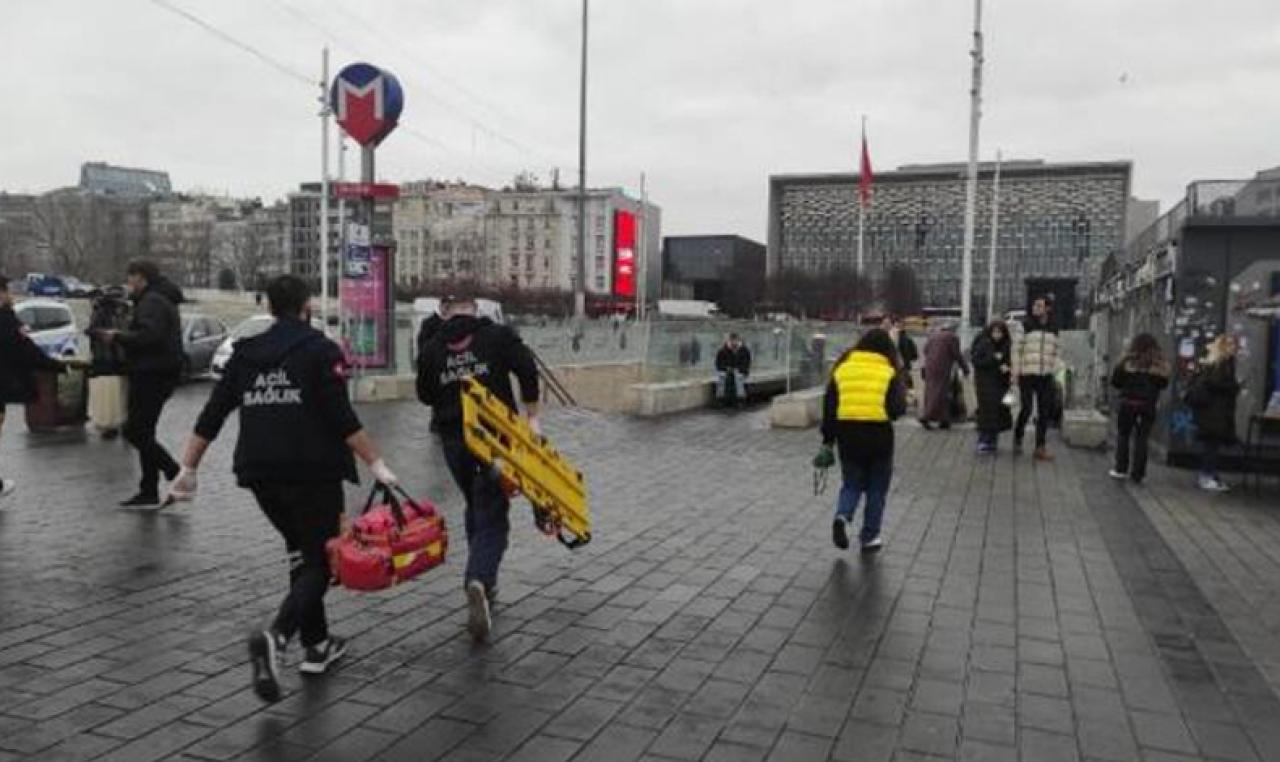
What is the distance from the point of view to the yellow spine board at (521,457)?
5.52m

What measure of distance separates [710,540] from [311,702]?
3.98m

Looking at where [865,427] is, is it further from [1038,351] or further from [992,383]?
[992,383]

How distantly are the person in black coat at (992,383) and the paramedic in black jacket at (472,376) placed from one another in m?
9.14

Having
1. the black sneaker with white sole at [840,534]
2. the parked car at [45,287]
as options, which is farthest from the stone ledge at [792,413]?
the parked car at [45,287]

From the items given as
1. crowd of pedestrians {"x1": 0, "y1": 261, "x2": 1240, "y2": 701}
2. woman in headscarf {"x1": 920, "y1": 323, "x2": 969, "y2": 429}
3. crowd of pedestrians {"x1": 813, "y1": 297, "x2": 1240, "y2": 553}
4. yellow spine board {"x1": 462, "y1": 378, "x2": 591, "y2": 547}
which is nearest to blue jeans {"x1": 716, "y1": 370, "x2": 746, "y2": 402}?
crowd of pedestrians {"x1": 813, "y1": 297, "x2": 1240, "y2": 553}

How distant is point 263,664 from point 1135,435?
9.92 m

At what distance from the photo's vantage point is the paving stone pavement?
446 centimetres

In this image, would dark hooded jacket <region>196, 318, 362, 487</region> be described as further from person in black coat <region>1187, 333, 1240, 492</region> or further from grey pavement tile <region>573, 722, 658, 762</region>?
person in black coat <region>1187, 333, 1240, 492</region>

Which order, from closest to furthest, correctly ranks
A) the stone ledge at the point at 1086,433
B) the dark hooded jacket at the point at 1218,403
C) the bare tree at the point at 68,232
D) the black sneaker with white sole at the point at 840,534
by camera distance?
the black sneaker with white sole at the point at 840,534 < the dark hooded jacket at the point at 1218,403 < the stone ledge at the point at 1086,433 < the bare tree at the point at 68,232

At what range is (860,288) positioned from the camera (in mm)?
87375

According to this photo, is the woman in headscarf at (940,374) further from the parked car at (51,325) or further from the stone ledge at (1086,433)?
the parked car at (51,325)

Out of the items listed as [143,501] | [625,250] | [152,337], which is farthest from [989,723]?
[625,250]

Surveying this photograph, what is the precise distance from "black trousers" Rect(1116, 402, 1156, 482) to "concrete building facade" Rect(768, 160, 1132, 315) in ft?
225

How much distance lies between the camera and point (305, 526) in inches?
192
